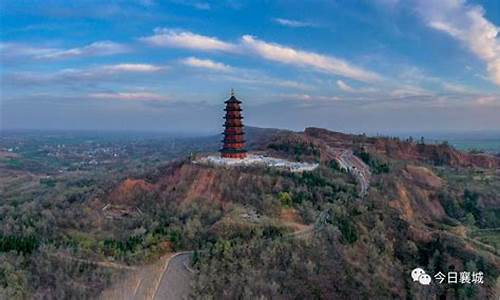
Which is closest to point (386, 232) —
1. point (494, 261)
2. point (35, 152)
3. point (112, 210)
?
point (494, 261)

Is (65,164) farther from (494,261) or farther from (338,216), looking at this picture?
(494,261)

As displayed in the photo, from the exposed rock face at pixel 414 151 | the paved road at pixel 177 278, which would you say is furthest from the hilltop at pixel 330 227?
the exposed rock face at pixel 414 151

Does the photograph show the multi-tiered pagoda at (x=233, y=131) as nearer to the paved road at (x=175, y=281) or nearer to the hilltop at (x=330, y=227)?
the hilltop at (x=330, y=227)

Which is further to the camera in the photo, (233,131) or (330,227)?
(233,131)

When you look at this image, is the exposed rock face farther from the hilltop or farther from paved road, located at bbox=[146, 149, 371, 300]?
paved road, located at bbox=[146, 149, 371, 300]

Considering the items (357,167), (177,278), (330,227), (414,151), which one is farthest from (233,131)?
(414,151)

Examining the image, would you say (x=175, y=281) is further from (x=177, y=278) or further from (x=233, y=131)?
(x=233, y=131)

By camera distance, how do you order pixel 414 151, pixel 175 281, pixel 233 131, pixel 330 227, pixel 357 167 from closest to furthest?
pixel 175 281
pixel 330 227
pixel 233 131
pixel 357 167
pixel 414 151
